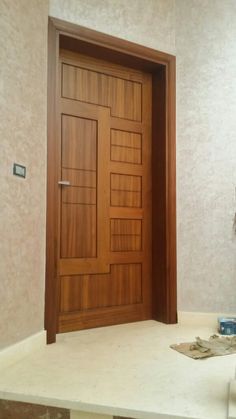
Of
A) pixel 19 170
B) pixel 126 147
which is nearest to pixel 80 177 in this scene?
pixel 126 147

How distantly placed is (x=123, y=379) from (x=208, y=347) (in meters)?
0.74

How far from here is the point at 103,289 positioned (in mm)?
2783

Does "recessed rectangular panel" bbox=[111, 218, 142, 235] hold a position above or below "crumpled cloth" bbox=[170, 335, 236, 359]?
above

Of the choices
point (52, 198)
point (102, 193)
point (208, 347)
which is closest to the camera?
point (208, 347)

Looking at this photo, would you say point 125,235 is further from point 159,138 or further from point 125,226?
point 159,138

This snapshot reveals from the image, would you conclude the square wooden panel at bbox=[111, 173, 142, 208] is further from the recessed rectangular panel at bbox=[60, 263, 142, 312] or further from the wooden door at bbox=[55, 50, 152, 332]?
the recessed rectangular panel at bbox=[60, 263, 142, 312]

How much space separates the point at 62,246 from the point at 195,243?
3.45ft

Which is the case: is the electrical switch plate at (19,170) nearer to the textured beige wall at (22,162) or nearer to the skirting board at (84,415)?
the textured beige wall at (22,162)

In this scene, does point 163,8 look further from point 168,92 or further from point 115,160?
point 115,160

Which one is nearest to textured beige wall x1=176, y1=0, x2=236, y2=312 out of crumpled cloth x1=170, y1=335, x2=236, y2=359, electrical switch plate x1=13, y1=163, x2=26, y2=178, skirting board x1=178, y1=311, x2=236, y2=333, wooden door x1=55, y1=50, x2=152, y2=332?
skirting board x1=178, y1=311, x2=236, y2=333

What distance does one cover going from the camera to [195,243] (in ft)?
9.59

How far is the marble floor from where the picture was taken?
1460mm

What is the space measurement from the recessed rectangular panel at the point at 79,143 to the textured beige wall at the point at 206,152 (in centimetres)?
71

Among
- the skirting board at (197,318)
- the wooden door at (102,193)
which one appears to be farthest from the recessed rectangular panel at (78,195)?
the skirting board at (197,318)
